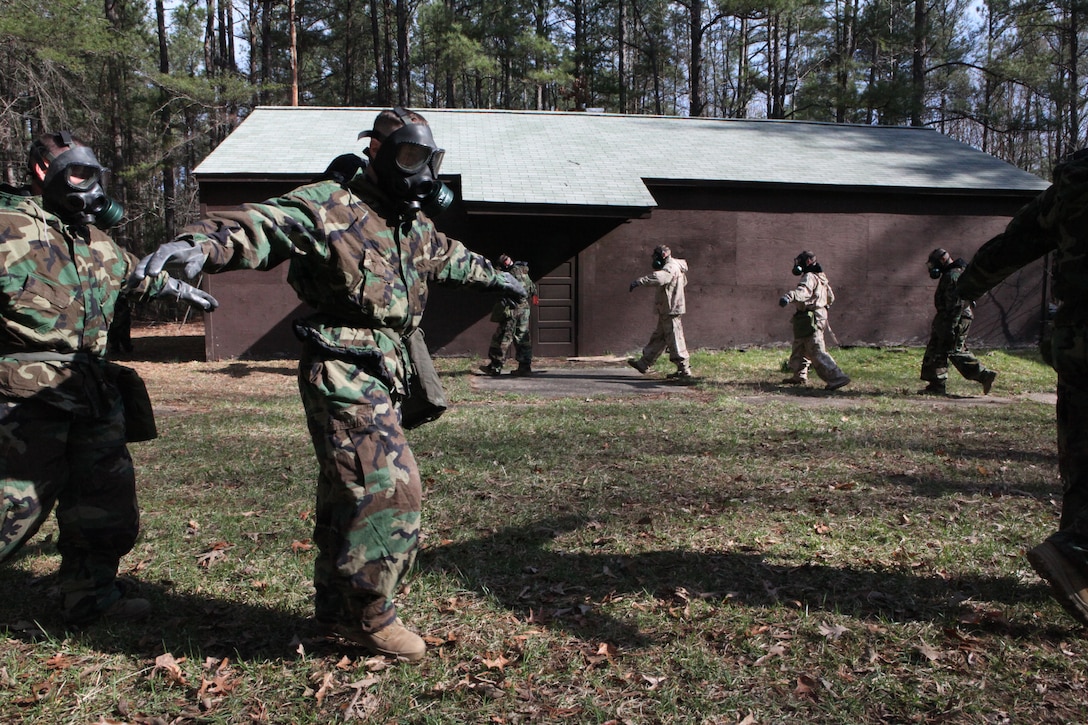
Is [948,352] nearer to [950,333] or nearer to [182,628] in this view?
[950,333]

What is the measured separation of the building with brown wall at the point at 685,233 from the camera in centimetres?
1568

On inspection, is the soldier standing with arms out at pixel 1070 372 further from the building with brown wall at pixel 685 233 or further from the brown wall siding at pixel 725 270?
the brown wall siding at pixel 725 270

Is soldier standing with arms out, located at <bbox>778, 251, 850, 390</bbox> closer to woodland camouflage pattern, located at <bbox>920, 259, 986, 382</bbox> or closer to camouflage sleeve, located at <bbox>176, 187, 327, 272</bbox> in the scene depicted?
woodland camouflage pattern, located at <bbox>920, 259, 986, 382</bbox>

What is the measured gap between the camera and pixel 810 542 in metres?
4.95

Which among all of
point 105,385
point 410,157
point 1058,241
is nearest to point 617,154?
point 1058,241

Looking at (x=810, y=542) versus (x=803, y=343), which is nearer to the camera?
(x=810, y=542)

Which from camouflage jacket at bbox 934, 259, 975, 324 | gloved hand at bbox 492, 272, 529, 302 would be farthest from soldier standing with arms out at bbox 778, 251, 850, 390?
gloved hand at bbox 492, 272, 529, 302

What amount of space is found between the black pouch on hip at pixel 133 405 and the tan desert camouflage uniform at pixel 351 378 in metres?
1.13

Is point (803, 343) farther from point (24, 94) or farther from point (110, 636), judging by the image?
point (24, 94)

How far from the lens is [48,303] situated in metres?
3.68

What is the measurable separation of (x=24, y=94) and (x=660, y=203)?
13.4 metres

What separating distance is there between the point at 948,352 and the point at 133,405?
10128 mm

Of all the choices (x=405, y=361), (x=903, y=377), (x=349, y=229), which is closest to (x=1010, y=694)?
(x=405, y=361)

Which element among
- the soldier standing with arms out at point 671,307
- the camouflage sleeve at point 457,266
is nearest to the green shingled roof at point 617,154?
the soldier standing with arms out at point 671,307
